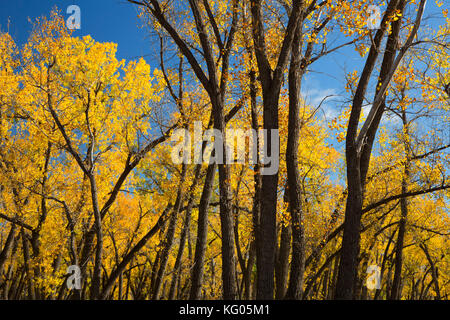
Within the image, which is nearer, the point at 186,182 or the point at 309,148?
the point at 186,182

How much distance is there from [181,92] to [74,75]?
12.2ft

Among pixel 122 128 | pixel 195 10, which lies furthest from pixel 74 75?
pixel 195 10

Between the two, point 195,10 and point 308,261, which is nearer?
point 195,10

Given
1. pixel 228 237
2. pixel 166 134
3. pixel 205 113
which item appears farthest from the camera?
pixel 205 113

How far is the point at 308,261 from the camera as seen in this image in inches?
309

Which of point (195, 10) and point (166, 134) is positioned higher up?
point (195, 10)

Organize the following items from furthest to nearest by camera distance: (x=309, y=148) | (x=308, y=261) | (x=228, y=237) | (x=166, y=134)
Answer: (x=309, y=148) < (x=166, y=134) < (x=308, y=261) < (x=228, y=237)

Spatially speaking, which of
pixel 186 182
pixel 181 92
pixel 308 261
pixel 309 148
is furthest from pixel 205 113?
pixel 308 261

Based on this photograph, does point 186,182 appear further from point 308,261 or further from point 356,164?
point 356,164

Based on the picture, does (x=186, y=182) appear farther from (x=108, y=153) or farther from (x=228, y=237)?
(x=228, y=237)

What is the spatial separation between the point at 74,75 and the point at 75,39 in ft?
4.34

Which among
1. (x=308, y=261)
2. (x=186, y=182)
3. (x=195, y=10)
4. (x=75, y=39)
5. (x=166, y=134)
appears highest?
(x=75, y=39)

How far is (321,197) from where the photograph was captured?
1207 cm

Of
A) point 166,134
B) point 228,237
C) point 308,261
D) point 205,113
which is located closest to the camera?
point 228,237
